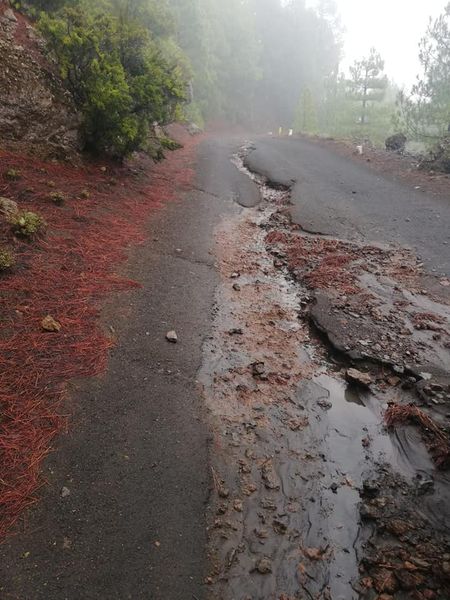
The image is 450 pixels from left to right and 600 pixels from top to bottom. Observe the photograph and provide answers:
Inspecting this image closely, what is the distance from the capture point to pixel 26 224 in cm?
591

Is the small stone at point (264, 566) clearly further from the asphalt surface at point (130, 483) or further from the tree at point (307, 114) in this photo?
the tree at point (307, 114)

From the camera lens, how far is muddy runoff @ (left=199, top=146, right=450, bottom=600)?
2.75m

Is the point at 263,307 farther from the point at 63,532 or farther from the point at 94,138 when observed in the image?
the point at 94,138

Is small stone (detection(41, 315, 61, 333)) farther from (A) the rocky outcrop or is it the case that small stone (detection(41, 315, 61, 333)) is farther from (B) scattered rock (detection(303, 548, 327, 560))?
(A) the rocky outcrop

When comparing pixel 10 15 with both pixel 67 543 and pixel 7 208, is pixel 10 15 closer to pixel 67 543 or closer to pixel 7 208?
pixel 7 208

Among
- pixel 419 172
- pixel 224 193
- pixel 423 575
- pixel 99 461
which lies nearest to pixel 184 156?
pixel 224 193

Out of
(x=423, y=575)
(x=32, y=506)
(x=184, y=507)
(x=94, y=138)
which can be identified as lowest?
(x=423, y=575)

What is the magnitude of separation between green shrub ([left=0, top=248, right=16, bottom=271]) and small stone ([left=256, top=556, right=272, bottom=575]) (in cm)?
463

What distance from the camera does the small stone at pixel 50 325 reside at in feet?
14.8

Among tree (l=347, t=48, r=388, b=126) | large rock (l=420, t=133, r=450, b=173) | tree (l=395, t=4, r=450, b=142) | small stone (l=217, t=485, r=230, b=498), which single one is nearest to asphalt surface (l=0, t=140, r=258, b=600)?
small stone (l=217, t=485, r=230, b=498)

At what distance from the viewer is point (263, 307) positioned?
6.09 m

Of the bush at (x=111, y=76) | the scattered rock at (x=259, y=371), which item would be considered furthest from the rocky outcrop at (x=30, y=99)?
the scattered rock at (x=259, y=371)

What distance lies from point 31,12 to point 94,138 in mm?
3360

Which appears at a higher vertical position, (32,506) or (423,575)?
(32,506)
